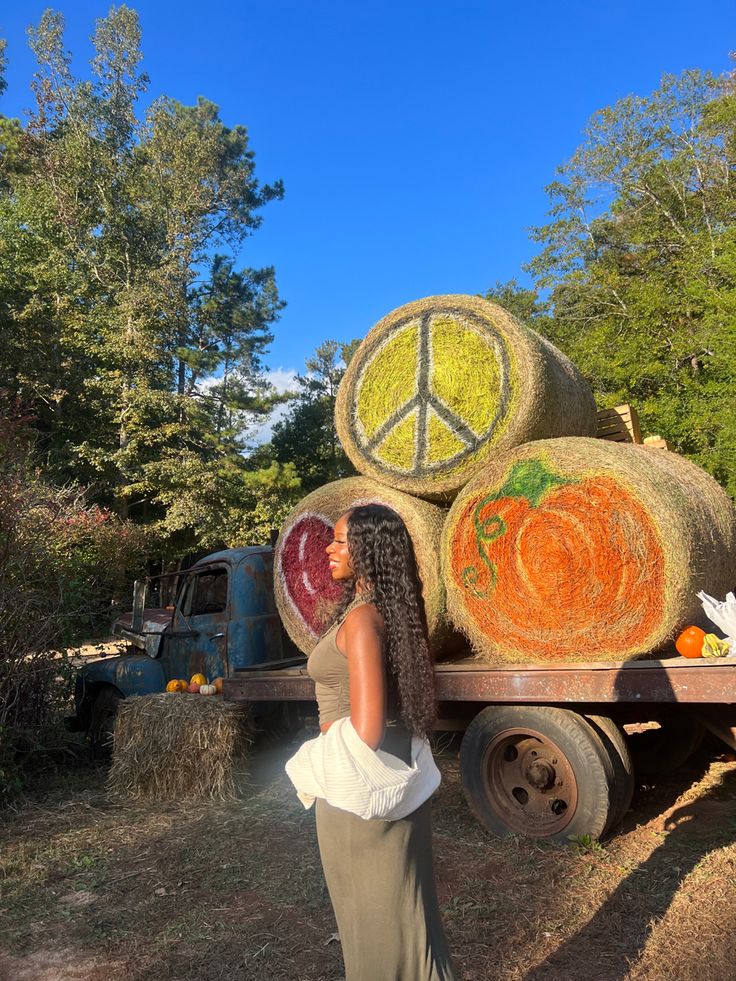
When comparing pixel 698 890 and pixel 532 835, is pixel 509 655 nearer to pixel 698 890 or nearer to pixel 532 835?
pixel 532 835

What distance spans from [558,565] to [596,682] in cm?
65

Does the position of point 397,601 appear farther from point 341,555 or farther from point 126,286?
point 126,286

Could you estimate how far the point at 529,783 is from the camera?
445cm

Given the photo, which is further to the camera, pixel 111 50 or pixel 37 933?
pixel 111 50

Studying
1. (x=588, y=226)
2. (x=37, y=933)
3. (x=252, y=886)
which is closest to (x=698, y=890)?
(x=252, y=886)

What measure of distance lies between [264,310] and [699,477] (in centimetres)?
2325

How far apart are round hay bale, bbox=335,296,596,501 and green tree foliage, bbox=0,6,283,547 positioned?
50.2ft

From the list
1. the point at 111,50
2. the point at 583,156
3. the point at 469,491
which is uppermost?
the point at 111,50

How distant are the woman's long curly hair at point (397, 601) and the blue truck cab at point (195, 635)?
4.35m

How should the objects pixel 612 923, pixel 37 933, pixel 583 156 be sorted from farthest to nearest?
pixel 583 156
pixel 37 933
pixel 612 923

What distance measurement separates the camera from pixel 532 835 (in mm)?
4344

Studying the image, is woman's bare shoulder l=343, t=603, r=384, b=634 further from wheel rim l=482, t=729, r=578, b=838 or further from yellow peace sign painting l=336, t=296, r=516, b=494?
yellow peace sign painting l=336, t=296, r=516, b=494

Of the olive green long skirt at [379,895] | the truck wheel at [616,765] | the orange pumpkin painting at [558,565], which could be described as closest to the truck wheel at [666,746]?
the truck wheel at [616,765]

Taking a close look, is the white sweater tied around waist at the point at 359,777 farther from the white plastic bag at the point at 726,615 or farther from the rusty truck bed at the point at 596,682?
the white plastic bag at the point at 726,615
